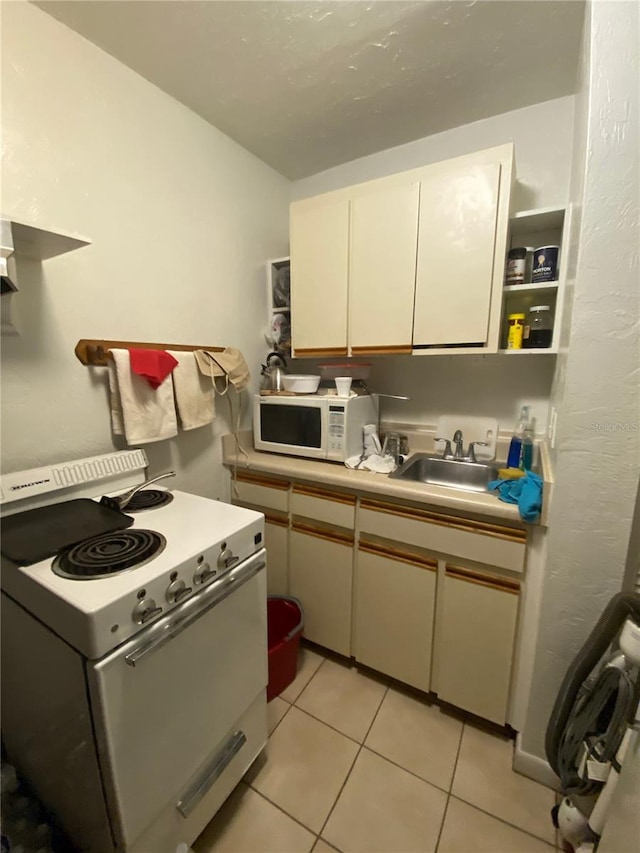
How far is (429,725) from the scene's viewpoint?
4.59 feet

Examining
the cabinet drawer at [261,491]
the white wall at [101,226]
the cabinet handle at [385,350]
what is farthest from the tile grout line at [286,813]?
the cabinet handle at [385,350]

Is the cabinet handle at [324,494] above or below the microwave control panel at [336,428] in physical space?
below

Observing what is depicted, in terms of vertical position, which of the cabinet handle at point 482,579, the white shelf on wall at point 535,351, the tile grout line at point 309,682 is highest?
the white shelf on wall at point 535,351

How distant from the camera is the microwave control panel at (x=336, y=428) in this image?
1592 mm

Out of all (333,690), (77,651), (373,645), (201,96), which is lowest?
(333,690)

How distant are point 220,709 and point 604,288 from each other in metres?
1.58

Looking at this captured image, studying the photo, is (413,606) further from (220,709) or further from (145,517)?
(145,517)

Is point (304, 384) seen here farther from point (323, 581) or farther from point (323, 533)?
point (323, 581)

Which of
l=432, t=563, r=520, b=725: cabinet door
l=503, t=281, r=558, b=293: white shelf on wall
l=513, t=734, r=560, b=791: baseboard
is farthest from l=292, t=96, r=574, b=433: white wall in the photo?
l=513, t=734, r=560, b=791: baseboard

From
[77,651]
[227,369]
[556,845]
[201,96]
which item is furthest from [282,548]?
[201,96]

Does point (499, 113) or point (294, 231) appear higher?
point (499, 113)

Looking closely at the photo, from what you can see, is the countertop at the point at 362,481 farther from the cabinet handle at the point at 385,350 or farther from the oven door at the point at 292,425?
the cabinet handle at the point at 385,350

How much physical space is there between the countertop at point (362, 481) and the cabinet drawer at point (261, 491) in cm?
4

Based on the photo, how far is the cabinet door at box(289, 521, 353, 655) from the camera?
1.57 metres
